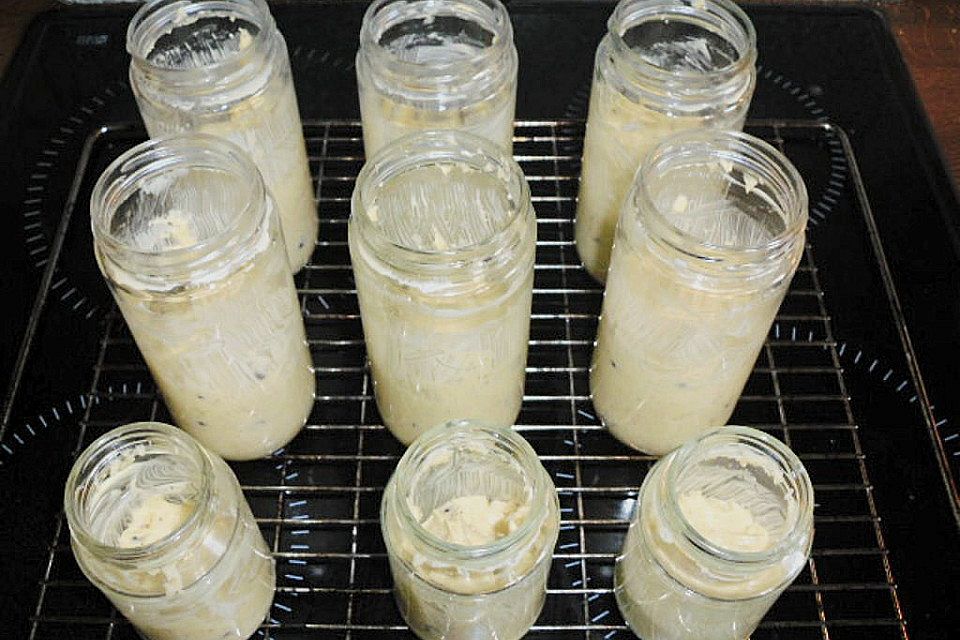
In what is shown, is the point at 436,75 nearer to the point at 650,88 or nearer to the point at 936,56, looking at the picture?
the point at 650,88

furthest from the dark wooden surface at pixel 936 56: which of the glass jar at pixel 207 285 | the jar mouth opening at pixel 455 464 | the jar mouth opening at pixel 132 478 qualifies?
the jar mouth opening at pixel 132 478

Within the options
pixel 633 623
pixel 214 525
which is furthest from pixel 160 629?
pixel 633 623

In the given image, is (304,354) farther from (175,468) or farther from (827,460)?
(827,460)

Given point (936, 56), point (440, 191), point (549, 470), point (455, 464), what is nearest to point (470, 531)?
point (455, 464)

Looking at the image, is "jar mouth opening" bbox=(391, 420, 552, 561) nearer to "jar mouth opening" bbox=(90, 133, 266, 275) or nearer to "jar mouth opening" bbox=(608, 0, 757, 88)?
"jar mouth opening" bbox=(90, 133, 266, 275)

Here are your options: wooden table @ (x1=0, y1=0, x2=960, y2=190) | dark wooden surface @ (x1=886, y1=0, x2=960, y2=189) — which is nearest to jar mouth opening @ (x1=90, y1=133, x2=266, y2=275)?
wooden table @ (x1=0, y1=0, x2=960, y2=190)

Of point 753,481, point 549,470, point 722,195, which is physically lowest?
point 549,470
